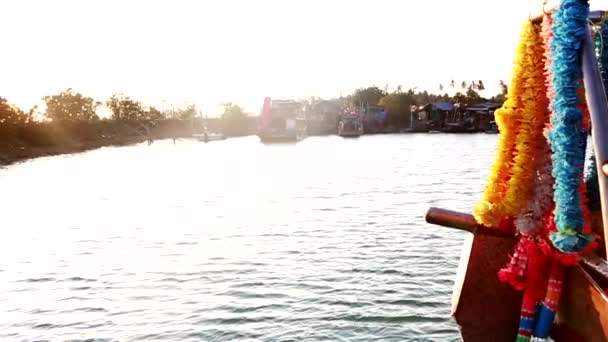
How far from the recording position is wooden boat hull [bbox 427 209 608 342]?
15.6 feet

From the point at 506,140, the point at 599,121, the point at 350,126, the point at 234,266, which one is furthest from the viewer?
the point at 350,126

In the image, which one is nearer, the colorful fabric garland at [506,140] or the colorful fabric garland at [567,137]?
the colorful fabric garland at [567,137]

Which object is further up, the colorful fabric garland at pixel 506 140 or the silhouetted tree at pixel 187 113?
the silhouetted tree at pixel 187 113

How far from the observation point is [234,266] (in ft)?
48.1

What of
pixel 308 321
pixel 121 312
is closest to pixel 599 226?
pixel 308 321

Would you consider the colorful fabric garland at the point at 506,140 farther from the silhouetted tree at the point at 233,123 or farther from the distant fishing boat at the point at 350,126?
the silhouetted tree at the point at 233,123

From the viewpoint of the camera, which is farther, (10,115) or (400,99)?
(400,99)

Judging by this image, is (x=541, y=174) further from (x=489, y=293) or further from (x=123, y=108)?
(x=123, y=108)

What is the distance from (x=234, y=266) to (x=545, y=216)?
10710 mm

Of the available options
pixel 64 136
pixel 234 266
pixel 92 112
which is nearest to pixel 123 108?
pixel 92 112

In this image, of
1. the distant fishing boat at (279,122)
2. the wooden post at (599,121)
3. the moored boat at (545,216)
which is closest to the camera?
the wooden post at (599,121)

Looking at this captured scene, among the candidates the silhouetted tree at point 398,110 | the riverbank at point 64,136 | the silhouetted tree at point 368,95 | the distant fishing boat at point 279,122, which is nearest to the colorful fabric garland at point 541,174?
the riverbank at point 64,136

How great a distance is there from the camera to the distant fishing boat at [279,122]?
105 metres

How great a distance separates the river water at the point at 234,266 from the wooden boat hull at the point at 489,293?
3949mm
